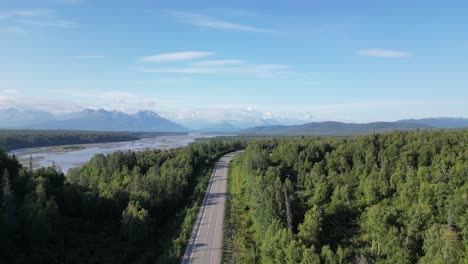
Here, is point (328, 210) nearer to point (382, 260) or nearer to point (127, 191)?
point (382, 260)

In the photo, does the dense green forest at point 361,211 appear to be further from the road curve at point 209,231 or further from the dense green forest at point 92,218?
the dense green forest at point 92,218

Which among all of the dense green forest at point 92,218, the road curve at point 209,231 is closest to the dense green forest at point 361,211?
the road curve at point 209,231

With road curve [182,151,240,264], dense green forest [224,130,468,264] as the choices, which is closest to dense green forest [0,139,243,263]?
road curve [182,151,240,264]

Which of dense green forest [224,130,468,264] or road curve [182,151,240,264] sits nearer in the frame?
dense green forest [224,130,468,264]

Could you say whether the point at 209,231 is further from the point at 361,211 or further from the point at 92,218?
the point at 361,211

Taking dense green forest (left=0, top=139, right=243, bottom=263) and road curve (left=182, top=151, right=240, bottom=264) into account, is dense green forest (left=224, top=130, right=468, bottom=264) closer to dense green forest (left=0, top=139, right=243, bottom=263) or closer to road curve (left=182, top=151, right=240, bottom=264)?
road curve (left=182, top=151, right=240, bottom=264)

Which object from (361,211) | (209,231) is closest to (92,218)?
(209,231)

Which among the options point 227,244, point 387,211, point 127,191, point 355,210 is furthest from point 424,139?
point 127,191
